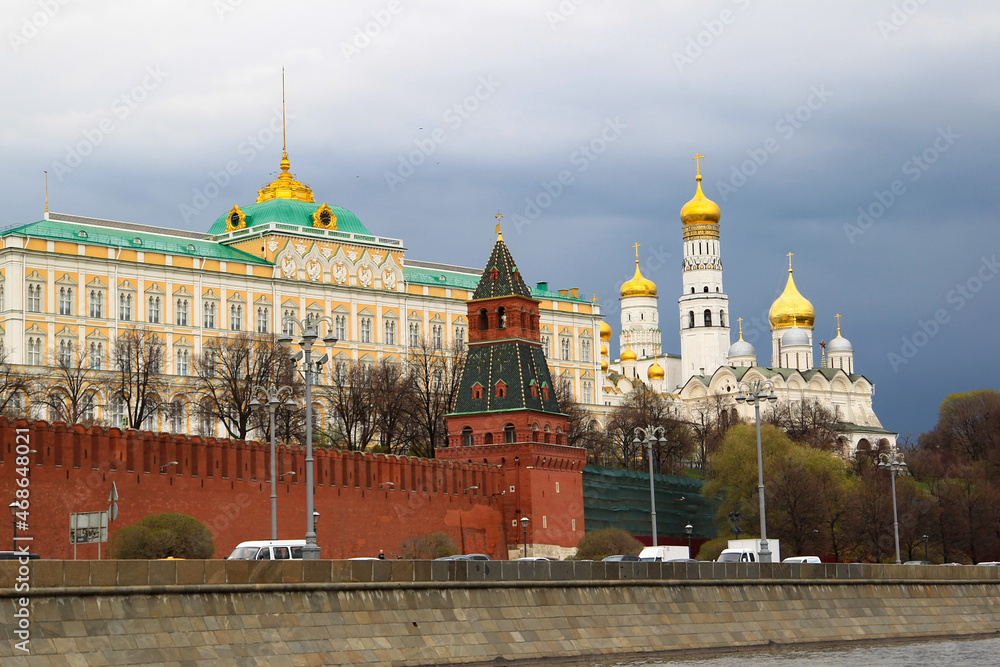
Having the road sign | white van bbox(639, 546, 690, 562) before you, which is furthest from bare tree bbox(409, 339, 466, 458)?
the road sign

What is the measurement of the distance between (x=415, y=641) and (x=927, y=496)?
55459mm

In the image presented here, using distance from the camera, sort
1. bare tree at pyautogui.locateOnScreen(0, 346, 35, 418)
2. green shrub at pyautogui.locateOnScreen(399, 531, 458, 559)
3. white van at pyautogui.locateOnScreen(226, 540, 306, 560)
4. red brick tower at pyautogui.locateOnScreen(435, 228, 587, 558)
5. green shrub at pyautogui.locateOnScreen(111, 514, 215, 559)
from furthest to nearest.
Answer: bare tree at pyautogui.locateOnScreen(0, 346, 35, 418) → red brick tower at pyautogui.locateOnScreen(435, 228, 587, 558) → green shrub at pyautogui.locateOnScreen(399, 531, 458, 559) → green shrub at pyautogui.locateOnScreen(111, 514, 215, 559) → white van at pyautogui.locateOnScreen(226, 540, 306, 560)

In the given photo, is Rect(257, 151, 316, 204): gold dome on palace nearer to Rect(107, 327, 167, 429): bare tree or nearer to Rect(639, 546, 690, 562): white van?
Rect(107, 327, 167, 429): bare tree

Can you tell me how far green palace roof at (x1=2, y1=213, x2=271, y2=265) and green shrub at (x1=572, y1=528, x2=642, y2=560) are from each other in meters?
40.3

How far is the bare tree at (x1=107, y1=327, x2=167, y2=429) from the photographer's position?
3211 inches

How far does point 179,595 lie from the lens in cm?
2825

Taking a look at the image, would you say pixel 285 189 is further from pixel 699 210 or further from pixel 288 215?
pixel 699 210

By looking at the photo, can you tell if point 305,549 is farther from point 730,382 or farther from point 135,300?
point 730,382

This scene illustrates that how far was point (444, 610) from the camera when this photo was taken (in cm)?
3309

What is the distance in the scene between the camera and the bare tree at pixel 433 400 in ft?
270

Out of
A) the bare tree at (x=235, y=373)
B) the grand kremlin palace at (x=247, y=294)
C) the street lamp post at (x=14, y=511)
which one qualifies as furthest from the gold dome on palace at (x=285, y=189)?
the street lamp post at (x=14, y=511)

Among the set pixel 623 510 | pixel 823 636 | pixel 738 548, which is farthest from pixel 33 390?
pixel 823 636

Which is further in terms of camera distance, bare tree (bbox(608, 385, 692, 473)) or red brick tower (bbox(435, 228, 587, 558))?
bare tree (bbox(608, 385, 692, 473))

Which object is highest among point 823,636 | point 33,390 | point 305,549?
point 33,390
